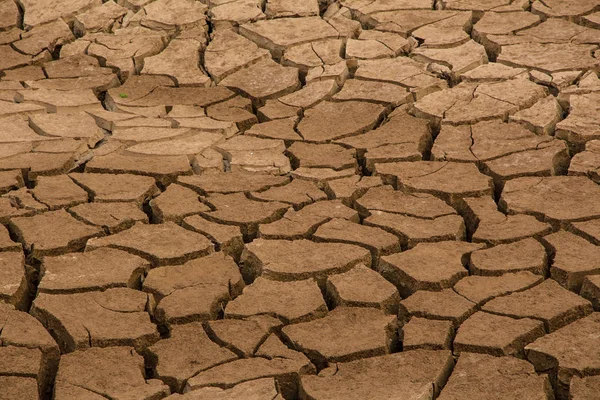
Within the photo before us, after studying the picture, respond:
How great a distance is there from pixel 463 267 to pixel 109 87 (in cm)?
268

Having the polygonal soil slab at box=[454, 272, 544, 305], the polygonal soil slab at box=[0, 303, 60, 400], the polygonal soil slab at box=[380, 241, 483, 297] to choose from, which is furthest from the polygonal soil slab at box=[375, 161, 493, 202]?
the polygonal soil slab at box=[0, 303, 60, 400]

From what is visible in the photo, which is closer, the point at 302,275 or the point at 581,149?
the point at 302,275

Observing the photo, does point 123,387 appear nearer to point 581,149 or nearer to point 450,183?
point 450,183

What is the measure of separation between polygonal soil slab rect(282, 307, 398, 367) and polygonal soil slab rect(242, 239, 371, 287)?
26cm

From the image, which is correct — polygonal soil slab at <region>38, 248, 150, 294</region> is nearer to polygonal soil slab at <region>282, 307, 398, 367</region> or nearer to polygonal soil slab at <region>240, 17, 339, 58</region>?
polygonal soil slab at <region>282, 307, 398, 367</region>

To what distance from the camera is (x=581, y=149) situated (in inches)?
191

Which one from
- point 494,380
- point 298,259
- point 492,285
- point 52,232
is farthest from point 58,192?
point 494,380

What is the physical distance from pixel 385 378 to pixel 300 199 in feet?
4.35

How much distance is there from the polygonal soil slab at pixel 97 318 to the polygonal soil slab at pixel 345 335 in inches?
19.2

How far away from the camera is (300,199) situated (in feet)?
14.7

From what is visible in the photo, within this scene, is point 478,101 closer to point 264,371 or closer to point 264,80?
point 264,80

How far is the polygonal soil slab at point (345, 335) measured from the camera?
135 inches

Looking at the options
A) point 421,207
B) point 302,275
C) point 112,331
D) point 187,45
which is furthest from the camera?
point 187,45

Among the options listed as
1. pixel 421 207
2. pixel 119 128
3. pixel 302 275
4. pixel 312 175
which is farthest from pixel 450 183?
pixel 119 128
